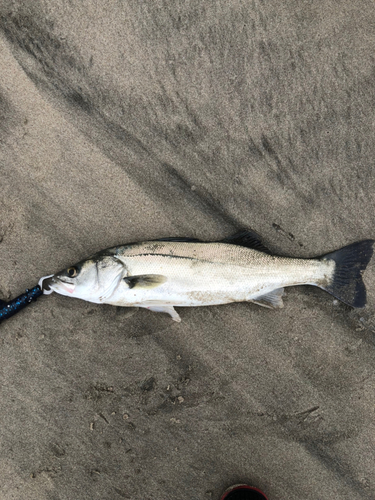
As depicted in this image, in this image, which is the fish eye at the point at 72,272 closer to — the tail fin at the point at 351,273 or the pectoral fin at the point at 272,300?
the pectoral fin at the point at 272,300

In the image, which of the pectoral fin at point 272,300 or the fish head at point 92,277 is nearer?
the fish head at point 92,277

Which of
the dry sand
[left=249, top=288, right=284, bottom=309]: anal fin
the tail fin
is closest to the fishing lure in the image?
the dry sand

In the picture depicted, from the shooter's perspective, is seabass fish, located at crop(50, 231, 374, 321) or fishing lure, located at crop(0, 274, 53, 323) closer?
seabass fish, located at crop(50, 231, 374, 321)

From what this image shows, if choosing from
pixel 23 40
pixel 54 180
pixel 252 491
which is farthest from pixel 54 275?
pixel 252 491

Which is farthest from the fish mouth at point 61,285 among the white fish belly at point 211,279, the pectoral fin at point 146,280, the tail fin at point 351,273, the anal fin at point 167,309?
the tail fin at point 351,273

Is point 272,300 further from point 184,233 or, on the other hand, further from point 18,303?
point 18,303

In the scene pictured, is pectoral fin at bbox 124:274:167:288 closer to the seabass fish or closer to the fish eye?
the seabass fish

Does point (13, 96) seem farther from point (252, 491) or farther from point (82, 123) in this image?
point (252, 491)
